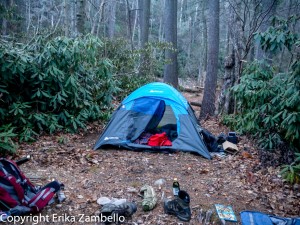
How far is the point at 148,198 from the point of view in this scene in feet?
10.5

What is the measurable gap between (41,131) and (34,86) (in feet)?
3.14

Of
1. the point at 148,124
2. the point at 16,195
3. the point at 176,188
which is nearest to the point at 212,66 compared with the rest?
the point at 148,124

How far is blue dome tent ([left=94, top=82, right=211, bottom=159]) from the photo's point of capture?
16.2 feet

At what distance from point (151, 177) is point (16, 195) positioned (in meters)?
1.90

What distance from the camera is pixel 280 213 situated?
128 inches

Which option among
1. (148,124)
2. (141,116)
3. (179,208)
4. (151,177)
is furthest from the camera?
(148,124)

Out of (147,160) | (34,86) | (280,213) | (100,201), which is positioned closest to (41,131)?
(34,86)

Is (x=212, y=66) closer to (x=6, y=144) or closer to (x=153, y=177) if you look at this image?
(x=153, y=177)

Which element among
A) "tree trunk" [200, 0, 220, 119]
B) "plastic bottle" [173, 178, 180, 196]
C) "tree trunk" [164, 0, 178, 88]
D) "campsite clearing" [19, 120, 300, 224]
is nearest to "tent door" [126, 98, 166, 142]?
"campsite clearing" [19, 120, 300, 224]

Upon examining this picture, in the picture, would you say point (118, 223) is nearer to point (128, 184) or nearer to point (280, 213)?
point (128, 184)

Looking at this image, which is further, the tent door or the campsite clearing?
the tent door

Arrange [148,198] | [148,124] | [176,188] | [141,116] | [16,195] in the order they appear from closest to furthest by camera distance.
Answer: [16,195] → [148,198] → [176,188] → [141,116] → [148,124]

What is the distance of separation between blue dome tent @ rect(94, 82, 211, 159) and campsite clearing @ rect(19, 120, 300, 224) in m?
0.18

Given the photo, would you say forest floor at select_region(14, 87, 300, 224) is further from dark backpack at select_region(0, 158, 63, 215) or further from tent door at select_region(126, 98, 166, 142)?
tent door at select_region(126, 98, 166, 142)
